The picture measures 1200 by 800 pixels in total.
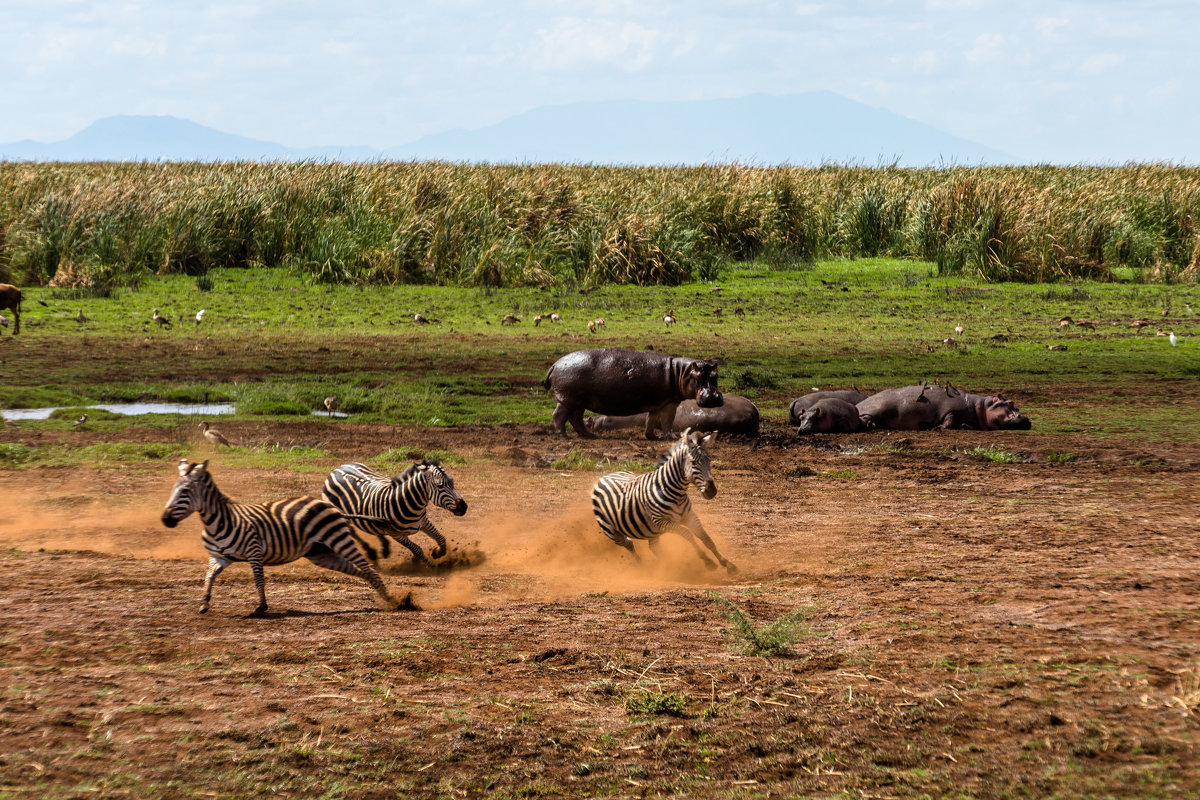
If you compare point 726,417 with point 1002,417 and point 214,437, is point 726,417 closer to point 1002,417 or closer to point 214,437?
point 1002,417

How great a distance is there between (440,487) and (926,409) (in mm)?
7813

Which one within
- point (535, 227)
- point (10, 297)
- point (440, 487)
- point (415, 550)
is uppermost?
point (535, 227)

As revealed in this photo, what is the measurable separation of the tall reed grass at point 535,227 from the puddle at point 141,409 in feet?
33.9

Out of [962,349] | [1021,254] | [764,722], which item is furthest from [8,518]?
[1021,254]

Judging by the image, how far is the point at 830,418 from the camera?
1356 cm

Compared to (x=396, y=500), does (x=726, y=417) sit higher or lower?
lower

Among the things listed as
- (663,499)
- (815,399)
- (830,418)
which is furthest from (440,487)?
(815,399)

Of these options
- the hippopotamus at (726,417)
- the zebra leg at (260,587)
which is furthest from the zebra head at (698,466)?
the hippopotamus at (726,417)

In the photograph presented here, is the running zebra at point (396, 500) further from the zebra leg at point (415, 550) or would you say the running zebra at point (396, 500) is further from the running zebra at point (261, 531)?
the running zebra at point (261, 531)

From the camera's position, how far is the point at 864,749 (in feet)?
15.4

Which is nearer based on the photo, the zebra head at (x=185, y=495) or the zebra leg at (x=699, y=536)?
the zebra head at (x=185, y=495)

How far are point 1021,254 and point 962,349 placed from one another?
30.9 feet

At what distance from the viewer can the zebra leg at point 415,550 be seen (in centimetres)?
840

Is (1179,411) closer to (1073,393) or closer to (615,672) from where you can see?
(1073,393)
